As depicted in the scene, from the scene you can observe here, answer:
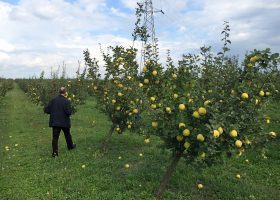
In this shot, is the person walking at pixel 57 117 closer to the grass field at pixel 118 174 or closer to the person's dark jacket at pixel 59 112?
the person's dark jacket at pixel 59 112

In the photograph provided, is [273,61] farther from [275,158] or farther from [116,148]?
[116,148]

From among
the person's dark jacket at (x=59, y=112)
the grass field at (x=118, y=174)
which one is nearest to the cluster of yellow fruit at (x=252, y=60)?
the grass field at (x=118, y=174)

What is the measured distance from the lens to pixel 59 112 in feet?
34.4

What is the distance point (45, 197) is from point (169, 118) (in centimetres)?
304

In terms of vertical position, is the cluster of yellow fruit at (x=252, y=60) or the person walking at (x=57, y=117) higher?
the cluster of yellow fruit at (x=252, y=60)

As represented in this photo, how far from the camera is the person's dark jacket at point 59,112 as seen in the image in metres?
10.4

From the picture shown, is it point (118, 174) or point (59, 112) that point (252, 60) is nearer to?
point (118, 174)

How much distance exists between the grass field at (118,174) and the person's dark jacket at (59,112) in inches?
37.2

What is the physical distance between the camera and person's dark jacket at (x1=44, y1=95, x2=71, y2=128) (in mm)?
10445

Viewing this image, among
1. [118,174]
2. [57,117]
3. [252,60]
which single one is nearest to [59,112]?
[57,117]

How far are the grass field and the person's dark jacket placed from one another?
945mm

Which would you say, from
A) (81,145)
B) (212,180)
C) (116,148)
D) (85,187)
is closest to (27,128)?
(81,145)

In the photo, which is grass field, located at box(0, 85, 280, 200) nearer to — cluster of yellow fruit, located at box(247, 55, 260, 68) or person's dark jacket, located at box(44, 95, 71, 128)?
person's dark jacket, located at box(44, 95, 71, 128)

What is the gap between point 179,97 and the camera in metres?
6.62
